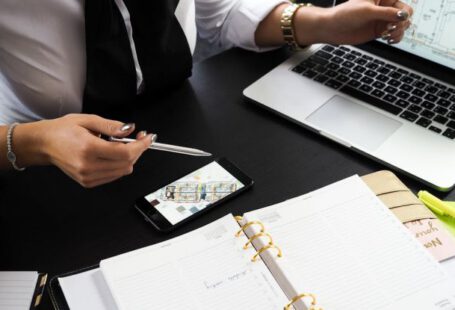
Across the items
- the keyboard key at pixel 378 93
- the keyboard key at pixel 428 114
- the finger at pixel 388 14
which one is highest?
the finger at pixel 388 14

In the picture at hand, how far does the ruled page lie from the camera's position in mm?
604

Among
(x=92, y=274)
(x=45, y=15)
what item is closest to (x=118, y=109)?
(x=45, y=15)

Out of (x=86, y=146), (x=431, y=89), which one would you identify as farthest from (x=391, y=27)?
(x=86, y=146)

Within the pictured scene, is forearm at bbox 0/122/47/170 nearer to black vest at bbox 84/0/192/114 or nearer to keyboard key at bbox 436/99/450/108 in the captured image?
black vest at bbox 84/0/192/114

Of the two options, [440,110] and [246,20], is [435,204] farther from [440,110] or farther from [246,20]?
[246,20]

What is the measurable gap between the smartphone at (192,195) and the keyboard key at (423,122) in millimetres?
286

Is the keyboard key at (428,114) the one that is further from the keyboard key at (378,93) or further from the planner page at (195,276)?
the planner page at (195,276)

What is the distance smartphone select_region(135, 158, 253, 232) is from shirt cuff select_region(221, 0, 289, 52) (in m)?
0.34

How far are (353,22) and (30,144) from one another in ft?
1.89

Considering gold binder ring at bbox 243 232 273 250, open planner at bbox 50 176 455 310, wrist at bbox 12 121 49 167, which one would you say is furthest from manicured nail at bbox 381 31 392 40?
wrist at bbox 12 121 49 167

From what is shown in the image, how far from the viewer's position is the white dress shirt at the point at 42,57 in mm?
786

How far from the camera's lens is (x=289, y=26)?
978mm

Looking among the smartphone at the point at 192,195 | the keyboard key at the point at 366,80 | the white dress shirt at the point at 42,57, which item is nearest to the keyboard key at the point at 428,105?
the keyboard key at the point at 366,80

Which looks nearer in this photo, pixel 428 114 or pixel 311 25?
pixel 428 114
